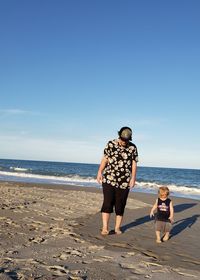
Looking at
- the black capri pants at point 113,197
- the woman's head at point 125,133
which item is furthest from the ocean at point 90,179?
the woman's head at point 125,133

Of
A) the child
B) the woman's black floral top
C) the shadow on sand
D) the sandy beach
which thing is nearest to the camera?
the sandy beach

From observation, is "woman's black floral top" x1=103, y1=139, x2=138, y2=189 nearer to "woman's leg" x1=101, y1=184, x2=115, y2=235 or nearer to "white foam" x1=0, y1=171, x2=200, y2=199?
"woman's leg" x1=101, y1=184, x2=115, y2=235

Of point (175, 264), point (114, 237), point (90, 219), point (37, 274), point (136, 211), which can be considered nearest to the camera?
point (37, 274)

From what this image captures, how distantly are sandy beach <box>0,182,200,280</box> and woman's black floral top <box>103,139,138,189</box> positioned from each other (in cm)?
99

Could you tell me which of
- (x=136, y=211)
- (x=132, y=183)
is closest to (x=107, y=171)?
(x=132, y=183)

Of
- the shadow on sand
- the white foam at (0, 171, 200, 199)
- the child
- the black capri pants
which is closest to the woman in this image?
the black capri pants

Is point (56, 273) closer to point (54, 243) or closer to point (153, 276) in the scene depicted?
point (153, 276)

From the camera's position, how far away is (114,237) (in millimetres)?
6641

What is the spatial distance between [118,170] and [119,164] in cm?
11

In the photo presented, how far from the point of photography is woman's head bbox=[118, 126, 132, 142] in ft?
21.9

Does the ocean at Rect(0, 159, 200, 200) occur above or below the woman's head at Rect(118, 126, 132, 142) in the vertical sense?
below

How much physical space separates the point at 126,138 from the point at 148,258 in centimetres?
224

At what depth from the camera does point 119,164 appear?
6762 millimetres

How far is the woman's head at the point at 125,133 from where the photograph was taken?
21.9 feet
